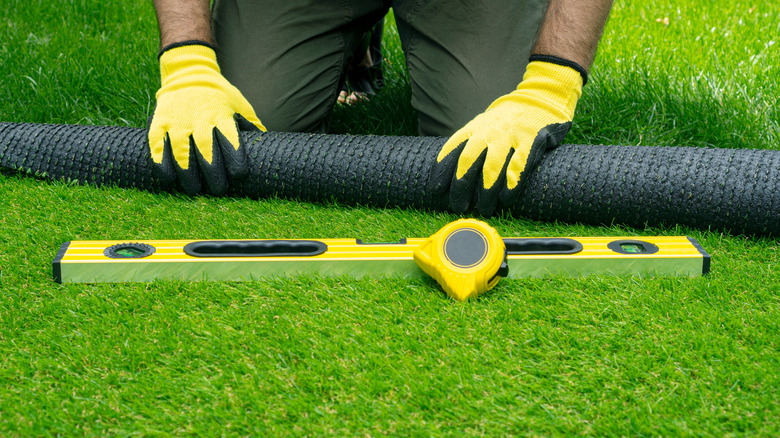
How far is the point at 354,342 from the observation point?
55.1 inches

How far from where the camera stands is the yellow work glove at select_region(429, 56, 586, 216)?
192cm

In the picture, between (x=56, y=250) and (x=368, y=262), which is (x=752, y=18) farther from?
(x=56, y=250)

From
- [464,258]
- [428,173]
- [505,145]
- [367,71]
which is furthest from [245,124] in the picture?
[367,71]

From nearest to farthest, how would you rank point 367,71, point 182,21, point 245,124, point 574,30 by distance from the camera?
point 574,30 < point 245,124 < point 182,21 < point 367,71

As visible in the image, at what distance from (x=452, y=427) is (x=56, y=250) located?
4.23ft

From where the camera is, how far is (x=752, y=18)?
384 cm

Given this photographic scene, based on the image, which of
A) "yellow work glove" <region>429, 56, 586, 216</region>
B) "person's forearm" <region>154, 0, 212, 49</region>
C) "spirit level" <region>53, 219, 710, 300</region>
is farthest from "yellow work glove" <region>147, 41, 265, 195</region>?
"yellow work glove" <region>429, 56, 586, 216</region>

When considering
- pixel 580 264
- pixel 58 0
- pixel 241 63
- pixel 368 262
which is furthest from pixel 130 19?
pixel 580 264

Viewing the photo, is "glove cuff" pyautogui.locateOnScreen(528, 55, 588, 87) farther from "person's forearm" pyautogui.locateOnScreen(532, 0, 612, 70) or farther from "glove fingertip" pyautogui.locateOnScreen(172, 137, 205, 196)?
"glove fingertip" pyautogui.locateOnScreen(172, 137, 205, 196)

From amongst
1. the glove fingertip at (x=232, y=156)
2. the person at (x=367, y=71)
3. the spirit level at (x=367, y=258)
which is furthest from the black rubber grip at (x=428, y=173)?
the person at (x=367, y=71)

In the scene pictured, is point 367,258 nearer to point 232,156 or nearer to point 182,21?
point 232,156

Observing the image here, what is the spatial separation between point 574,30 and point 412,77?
851 millimetres

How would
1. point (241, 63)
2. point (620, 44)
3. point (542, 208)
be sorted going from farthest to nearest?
point (620, 44), point (241, 63), point (542, 208)

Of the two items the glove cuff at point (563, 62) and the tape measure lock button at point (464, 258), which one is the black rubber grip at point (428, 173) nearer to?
the glove cuff at point (563, 62)
